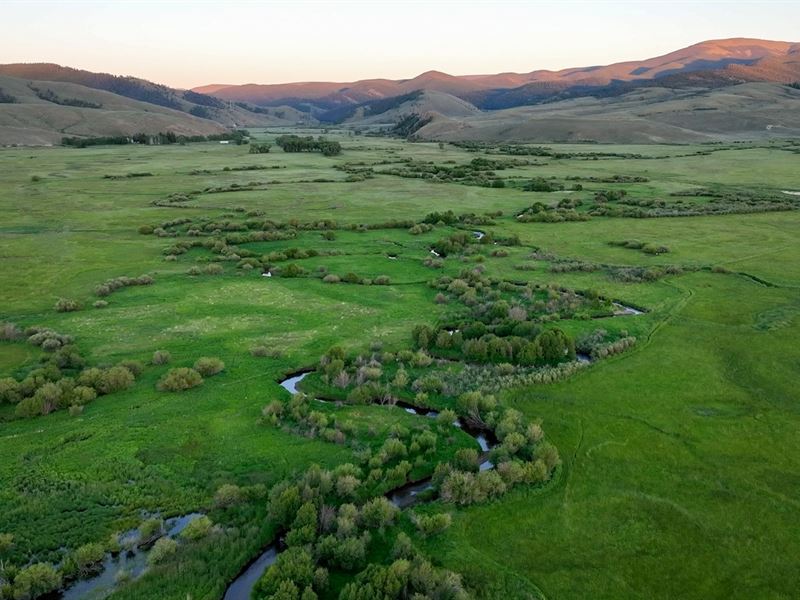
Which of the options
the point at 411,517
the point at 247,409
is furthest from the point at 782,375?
the point at 247,409

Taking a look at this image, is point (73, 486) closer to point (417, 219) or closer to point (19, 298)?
point (19, 298)

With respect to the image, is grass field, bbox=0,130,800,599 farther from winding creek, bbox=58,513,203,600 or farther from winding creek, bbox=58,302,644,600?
winding creek, bbox=58,513,203,600

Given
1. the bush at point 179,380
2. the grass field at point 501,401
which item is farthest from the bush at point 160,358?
the bush at point 179,380

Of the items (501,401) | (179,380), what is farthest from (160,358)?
(501,401)

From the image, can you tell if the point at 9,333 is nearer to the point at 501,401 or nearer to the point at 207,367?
the point at 207,367

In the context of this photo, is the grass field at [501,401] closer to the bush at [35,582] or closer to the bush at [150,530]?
the bush at [150,530]

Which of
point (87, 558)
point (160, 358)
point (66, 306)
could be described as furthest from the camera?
point (66, 306)
